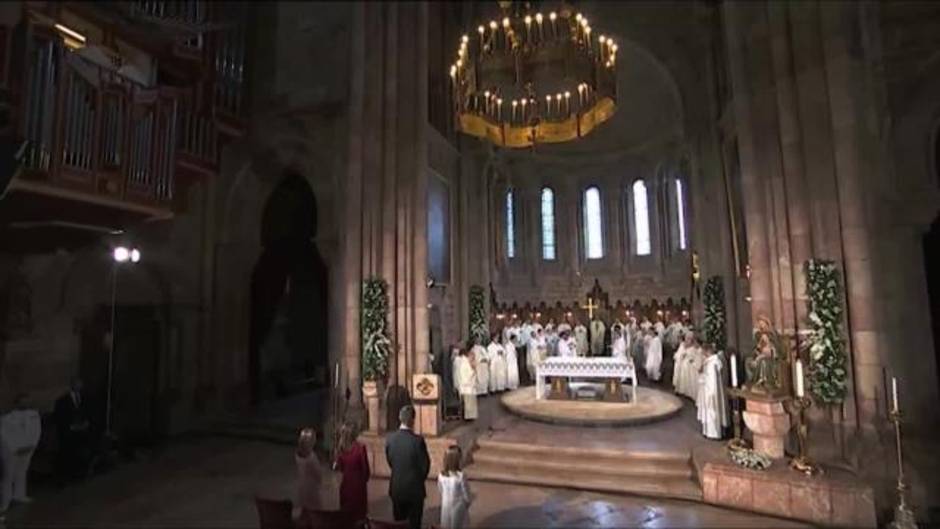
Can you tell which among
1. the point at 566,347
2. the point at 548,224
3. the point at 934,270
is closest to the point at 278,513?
the point at 934,270

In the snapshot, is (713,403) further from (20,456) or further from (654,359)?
(20,456)

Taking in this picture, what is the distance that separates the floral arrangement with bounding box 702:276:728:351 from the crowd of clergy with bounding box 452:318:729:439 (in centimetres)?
44

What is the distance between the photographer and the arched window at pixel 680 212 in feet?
62.1

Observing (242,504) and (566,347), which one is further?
(566,347)

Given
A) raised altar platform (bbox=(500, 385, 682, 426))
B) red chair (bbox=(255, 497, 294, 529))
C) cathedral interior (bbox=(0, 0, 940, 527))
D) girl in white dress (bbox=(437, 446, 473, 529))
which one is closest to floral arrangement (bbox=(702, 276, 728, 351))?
cathedral interior (bbox=(0, 0, 940, 527))

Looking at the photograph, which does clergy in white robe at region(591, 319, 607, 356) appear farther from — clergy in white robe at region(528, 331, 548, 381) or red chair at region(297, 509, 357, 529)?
red chair at region(297, 509, 357, 529)

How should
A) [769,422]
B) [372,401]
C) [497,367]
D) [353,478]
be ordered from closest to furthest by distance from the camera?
[353,478]
[769,422]
[372,401]
[497,367]

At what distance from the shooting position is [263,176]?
1316 centimetres

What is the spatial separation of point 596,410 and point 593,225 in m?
12.0

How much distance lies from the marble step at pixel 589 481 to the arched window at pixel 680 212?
518 inches

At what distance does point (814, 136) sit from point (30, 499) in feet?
43.6

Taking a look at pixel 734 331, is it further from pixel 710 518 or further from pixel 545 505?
pixel 545 505

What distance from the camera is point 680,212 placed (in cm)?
1928

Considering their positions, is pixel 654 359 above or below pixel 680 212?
below
